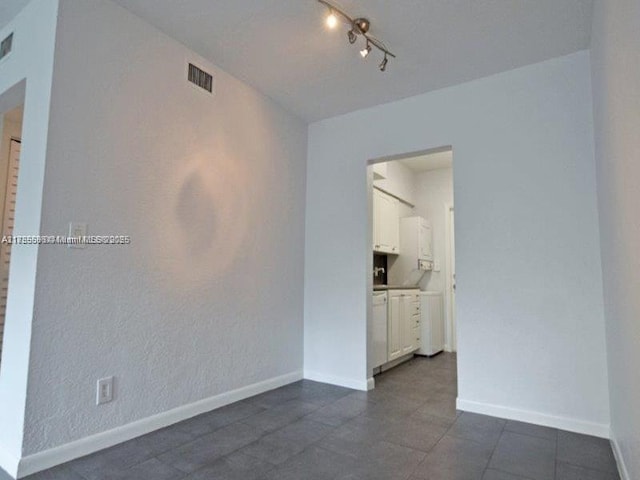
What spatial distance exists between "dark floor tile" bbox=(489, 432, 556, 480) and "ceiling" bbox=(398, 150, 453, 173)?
3594mm

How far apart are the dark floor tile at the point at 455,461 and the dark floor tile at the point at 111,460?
4.79 feet

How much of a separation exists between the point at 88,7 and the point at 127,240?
4.40 ft

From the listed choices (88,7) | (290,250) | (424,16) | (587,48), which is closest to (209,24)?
(88,7)

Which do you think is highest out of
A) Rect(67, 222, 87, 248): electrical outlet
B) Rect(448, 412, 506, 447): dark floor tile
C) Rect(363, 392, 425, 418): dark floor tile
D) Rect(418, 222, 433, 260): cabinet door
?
Rect(418, 222, 433, 260): cabinet door

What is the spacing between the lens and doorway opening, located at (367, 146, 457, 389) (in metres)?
4.45

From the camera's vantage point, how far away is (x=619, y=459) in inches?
78.1

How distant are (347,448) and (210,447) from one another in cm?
79

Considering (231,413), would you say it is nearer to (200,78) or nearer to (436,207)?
(200,78)

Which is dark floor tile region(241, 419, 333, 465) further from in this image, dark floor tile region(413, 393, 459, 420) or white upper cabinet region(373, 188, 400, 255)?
white upper cabinet region(373, 188, 400, 255)

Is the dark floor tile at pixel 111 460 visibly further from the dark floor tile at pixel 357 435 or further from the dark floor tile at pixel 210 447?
the dark floor tile at pixel 357 435

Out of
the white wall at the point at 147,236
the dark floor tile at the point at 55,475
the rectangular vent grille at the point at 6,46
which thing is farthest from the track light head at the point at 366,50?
the dark floor tile at the point at 55,475

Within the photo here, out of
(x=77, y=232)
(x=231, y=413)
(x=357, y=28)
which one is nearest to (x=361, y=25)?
(x=357, y=28)

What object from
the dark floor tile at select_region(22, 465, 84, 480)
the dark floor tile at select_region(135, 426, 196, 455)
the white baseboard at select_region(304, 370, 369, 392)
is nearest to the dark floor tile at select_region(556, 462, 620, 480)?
the white baseboard at select_region(304, 370, 369, 392)

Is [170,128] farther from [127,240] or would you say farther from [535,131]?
[535,131]
